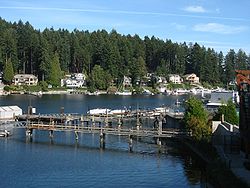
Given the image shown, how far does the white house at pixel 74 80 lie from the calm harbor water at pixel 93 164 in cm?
8726

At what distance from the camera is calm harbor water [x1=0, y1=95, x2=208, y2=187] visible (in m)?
36.5

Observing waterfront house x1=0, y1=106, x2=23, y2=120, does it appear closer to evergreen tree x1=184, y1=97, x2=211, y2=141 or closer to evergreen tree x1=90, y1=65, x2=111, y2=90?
evergreen tree x1=184, y1=97, x2=211, y2=141

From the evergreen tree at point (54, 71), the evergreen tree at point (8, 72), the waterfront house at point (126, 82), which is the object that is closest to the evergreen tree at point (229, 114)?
the evergreen tree at point (8, 72)

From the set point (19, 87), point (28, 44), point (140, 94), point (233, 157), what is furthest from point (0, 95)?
point (233, 157)

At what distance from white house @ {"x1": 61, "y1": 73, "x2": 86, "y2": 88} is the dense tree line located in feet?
10.7

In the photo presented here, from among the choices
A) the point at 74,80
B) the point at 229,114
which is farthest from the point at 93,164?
the point at 74,80

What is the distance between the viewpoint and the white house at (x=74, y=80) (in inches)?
5630

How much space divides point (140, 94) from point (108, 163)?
339ft

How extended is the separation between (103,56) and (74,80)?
11.9 metres

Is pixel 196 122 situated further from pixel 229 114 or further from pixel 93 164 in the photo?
pixel 93 164

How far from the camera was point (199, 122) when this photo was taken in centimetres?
4806

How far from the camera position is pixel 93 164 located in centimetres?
4188

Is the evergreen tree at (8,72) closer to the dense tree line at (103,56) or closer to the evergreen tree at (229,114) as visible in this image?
the dense tree line at (103,56)

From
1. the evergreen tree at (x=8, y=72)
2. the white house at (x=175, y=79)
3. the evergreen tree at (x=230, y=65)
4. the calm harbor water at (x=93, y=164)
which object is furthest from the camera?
the evergreen tree at (x=230, y=65)
